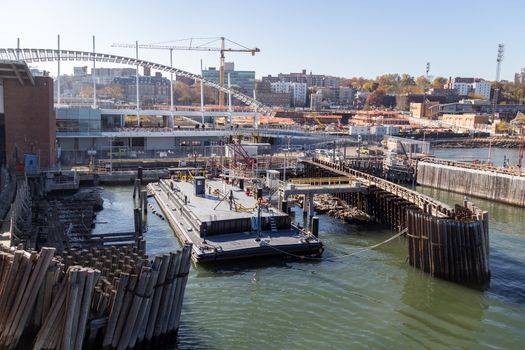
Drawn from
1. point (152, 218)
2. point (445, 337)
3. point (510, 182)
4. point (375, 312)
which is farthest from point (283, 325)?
point (510, 182)

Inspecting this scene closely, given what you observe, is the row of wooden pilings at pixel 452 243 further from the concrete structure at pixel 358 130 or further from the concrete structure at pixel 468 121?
the concrete structure at pixel 468 121

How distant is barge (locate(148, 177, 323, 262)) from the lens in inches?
1119

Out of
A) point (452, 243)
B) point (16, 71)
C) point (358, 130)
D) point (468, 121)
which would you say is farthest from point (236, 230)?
point (468, 121)

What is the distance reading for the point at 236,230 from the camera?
→ 102ft

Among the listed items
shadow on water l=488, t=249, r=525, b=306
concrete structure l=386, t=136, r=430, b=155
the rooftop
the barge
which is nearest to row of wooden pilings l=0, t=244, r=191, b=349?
the barge

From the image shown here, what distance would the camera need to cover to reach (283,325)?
70.5 ft

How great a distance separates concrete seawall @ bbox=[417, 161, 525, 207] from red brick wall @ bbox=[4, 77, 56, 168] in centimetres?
4143

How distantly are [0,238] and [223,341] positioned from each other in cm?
1296

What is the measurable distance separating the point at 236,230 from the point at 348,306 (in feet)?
31.6

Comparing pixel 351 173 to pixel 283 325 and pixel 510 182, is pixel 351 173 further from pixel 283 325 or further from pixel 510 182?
pixel 283 325

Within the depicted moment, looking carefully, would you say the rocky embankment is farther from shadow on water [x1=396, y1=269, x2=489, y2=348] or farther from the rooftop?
the rooftop

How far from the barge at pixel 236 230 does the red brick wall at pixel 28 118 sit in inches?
816

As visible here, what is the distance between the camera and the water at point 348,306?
20.4 meters

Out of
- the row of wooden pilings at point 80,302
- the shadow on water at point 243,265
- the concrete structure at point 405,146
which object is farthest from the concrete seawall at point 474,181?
the row of wooden pilings at point 80,302
